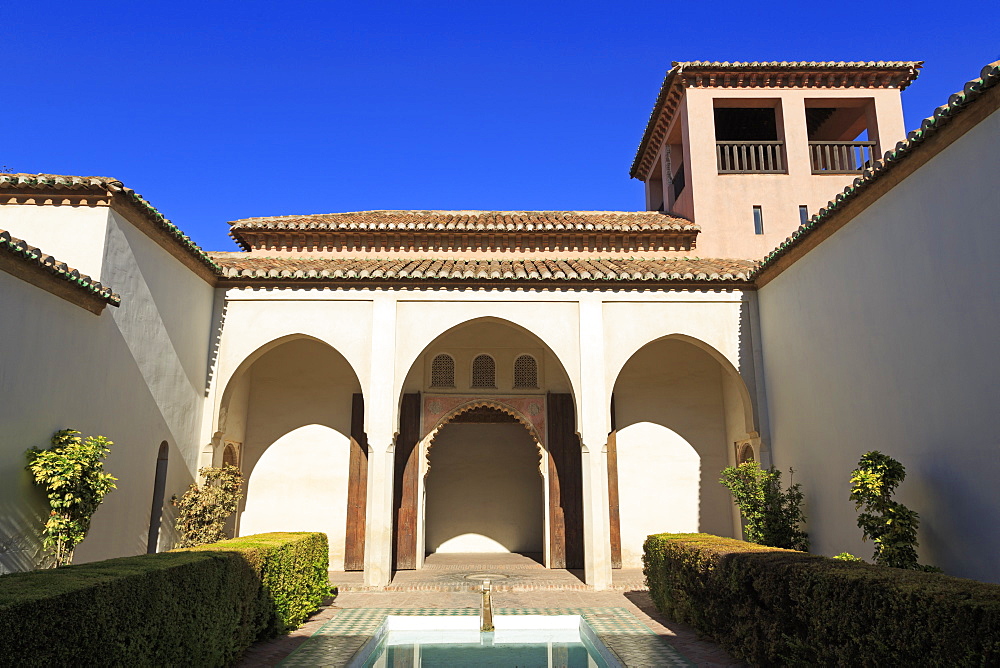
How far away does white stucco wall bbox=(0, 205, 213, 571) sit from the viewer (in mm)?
6992

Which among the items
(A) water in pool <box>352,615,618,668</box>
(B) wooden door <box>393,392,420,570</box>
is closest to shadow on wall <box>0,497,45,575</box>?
(A) water in pool <box>352,615,618,668</box>

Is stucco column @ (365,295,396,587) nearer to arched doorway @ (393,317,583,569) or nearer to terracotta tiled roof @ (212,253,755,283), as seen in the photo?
terracotta tiled roof @ (212,253,755,283)

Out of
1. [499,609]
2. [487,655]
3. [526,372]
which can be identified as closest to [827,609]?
[487,655]

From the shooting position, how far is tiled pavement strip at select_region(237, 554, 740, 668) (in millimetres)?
6918

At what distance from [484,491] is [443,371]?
11.1 ft

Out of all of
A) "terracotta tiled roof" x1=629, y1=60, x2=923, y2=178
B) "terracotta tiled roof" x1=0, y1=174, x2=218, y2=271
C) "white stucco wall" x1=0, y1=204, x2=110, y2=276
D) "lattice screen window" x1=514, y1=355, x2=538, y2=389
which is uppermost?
"terracotta tiled roof" x1=629, y1=60, x2=923, y2=178

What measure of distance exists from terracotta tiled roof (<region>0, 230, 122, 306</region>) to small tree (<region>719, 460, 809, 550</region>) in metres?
8.53

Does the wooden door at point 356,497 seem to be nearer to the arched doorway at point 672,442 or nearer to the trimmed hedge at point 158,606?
the trimmed hedge at point 158,606

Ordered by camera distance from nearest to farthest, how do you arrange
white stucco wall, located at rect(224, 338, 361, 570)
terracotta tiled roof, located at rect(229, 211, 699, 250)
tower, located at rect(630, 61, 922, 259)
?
white stucco wall, located at rect(224, 338, 361, 570), terracotta tiled roof, located at rect(229, 211, 699, 250), tower, located at rect(630, 61, 922, 259)

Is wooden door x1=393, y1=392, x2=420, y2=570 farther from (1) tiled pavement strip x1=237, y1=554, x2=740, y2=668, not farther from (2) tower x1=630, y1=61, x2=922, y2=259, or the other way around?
(2) tower x1=630, y1=61, x2=922, y2=259

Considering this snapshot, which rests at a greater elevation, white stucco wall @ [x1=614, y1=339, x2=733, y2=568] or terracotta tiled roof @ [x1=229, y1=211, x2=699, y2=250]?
terracotta tiled roof @ [x1=229, y1=211, x2=699, y2=250]

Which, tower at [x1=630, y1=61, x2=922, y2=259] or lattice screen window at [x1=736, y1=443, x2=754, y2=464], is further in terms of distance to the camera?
tower at [x1=630, y1=61, x2=922, y2=259]

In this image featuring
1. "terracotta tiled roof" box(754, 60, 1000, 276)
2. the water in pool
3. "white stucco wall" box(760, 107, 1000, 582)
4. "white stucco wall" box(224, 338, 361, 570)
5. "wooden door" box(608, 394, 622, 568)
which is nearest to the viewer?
"terracotta tiled roof" box(754, 60, 1000, 276)

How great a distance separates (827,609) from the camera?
16.5 ft
